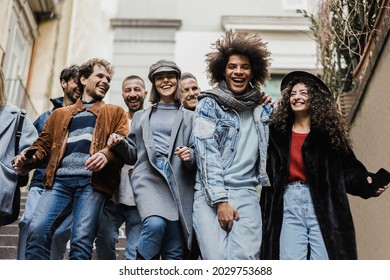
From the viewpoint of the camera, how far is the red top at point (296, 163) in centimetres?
289

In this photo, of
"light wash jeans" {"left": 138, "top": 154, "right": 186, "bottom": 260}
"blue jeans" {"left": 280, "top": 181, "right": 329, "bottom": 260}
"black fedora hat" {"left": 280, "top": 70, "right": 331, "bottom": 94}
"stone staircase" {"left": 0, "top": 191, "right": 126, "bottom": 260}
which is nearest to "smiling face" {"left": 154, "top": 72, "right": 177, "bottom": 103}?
"light wash jeans" {"left": 138, "top": 154, "right": 186, "bottom": 260}

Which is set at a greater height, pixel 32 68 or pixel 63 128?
pixel 32 68

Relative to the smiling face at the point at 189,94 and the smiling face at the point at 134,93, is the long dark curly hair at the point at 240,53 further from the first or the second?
the smiling face at the point at 134,93

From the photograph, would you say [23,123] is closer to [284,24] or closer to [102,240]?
[102,240]

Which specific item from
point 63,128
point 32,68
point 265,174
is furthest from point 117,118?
point 32,68

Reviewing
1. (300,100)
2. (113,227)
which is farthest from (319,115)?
(113,227)

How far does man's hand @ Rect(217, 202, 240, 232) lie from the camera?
2646mm

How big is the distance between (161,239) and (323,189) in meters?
0.91

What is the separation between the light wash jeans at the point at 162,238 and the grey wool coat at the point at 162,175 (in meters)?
0.03

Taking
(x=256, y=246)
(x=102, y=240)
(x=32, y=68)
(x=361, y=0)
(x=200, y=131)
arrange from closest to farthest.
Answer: (x=256, y=246)
(x=200, y=131)
(x=102, y=240)
(x=361, y=0)
(x=32, y=68)

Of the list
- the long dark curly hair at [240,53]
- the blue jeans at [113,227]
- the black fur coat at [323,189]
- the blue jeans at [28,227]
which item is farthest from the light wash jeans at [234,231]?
the blue jeans at [28,227]

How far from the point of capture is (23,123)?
3662 mm

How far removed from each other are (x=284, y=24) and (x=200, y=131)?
717 centimetres

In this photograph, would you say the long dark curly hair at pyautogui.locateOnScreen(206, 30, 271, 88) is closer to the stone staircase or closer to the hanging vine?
the hanging vine
